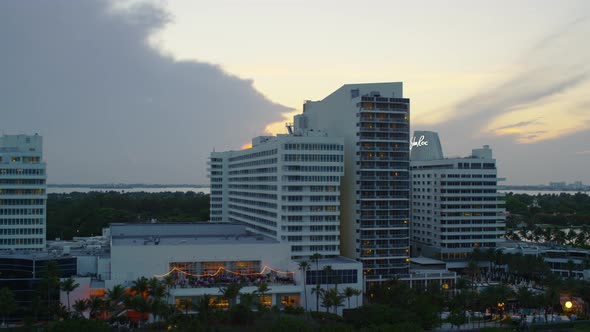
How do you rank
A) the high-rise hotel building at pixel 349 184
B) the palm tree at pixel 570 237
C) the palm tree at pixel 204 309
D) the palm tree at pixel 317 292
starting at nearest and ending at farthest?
the palm tree at pixel 204 309 < the palm tree at pixel 317 292 < the high-rise hotel building at pixel 349 184 < the palm tree at pixel 570 237

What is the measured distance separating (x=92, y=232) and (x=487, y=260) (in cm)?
10810

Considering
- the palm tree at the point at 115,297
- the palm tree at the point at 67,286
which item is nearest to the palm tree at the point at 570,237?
the palm tree at the point at 115,297

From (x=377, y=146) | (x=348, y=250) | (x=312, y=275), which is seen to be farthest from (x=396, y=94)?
(x=312, y=275)

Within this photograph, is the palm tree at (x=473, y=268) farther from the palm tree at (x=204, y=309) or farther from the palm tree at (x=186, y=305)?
the palm tree at (x=186, y=305)

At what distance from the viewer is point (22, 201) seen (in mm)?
102375

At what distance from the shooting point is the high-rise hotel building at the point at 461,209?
13288 cm

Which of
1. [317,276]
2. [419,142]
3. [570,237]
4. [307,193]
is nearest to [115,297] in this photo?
[317,276]

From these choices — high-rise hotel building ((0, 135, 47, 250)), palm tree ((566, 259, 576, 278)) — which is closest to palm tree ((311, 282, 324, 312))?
high-rise hotel building ((0, 135, 47, 250))

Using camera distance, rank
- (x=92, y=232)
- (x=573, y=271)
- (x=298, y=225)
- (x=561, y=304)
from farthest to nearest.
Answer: (x=92, y=232), (x=573, y=271), (x=298, y=225), (x=561, y=304)

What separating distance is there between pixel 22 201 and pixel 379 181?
66343 millimetres

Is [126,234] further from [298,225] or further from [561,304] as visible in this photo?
[561,304]

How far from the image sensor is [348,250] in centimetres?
11044

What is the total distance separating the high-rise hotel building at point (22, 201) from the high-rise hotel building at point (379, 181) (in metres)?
58.3

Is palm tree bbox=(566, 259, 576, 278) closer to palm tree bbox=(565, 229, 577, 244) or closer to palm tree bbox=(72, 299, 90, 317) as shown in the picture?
palm tree bbox=(565, 229, 577, 244)
